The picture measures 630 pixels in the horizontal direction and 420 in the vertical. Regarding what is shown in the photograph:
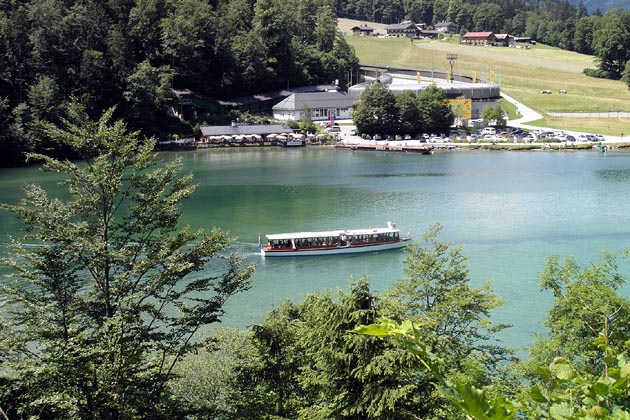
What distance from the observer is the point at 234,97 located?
61188 mm

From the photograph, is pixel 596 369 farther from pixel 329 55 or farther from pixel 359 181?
pixel 329 55

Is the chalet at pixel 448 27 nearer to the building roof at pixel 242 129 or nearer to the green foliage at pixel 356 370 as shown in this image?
the building roof at pixel 242 129

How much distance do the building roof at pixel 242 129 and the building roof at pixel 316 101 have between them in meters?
4.74

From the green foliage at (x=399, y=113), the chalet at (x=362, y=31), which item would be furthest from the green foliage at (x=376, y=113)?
the chalet at (x=362, y=31)

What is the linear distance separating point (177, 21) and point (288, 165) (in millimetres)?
22023

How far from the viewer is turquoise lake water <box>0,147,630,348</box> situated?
1991 centimetres

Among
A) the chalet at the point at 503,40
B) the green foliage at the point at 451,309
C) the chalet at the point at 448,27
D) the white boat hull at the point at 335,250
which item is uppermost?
the chalet at the point at 448,27

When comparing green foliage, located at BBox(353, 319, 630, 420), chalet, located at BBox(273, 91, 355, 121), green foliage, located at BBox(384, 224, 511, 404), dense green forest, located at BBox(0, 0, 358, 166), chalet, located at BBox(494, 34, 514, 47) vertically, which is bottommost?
green foliage, located at BBox(384, 224, 511, 404)

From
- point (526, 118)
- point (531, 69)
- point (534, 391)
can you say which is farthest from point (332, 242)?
point (531, 69)

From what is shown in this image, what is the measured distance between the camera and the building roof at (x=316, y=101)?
58.3m

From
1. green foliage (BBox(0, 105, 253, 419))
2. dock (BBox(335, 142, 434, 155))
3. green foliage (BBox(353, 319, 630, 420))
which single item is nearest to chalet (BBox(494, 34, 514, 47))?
dock (BBox(335, 142, 434, 155))

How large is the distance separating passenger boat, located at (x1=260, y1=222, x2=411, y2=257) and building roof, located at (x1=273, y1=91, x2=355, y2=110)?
35.7 m

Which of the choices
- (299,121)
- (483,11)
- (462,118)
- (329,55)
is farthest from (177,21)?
(483,11)

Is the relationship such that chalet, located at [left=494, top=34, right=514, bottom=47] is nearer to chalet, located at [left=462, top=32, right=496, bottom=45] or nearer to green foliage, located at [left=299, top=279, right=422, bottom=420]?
chalet, located at [left=462, top=32, right=496, bottom=45]
